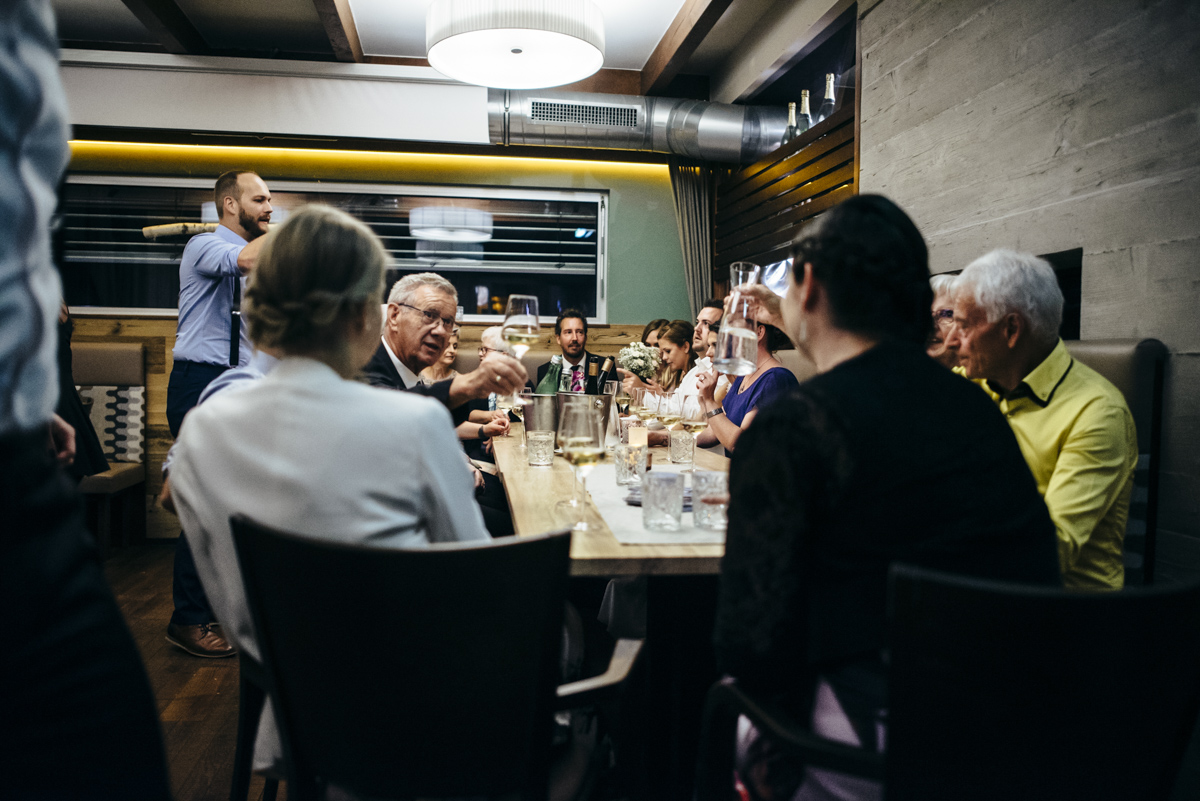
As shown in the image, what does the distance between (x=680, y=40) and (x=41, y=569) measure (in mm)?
4175

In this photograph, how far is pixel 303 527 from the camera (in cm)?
93

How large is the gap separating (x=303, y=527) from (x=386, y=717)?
262 millimetres

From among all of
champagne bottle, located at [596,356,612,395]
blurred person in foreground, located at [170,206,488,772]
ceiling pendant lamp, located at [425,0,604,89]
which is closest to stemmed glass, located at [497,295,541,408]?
blurred person in foreground, located at [170,206,488,772]

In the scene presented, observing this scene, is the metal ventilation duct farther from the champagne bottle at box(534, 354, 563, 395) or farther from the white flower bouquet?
the white flower bouquet

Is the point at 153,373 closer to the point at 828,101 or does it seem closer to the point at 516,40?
the point at 516,40

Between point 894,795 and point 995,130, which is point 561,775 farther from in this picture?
point 995,130

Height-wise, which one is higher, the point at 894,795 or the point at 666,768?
the point at 894,795

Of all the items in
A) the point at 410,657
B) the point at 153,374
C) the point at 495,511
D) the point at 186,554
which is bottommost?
the point at 186,554

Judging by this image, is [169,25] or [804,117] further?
[804,117]

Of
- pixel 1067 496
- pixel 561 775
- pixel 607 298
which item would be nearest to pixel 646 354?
pixel 607 298

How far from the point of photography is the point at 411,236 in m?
5.14

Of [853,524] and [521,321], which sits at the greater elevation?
[521,321]

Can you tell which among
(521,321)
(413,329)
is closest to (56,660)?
(521,321)

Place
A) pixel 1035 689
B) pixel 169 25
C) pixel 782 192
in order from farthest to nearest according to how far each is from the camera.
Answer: pixel 782 192
pixel 169 25
pixel 1035 689
